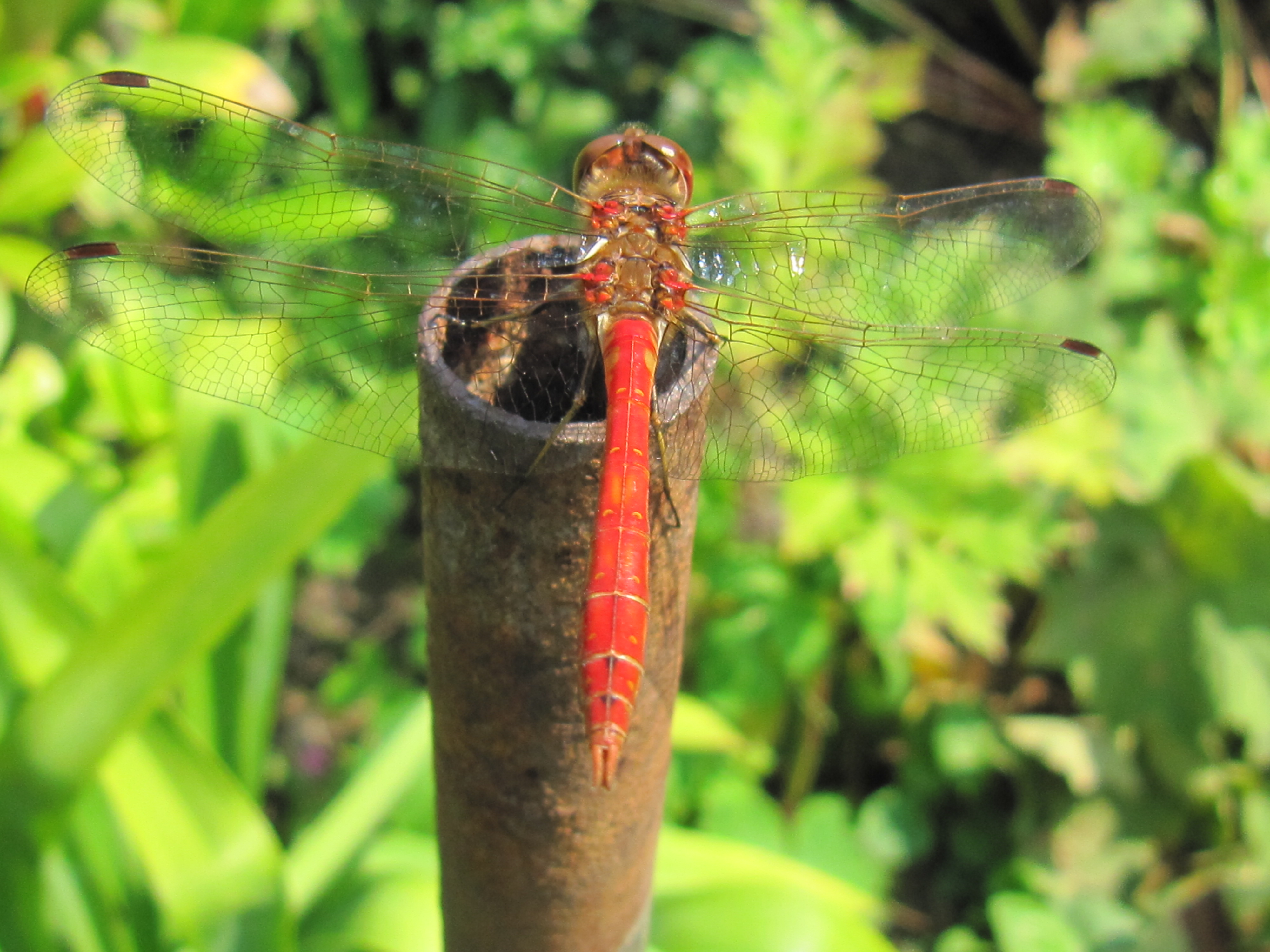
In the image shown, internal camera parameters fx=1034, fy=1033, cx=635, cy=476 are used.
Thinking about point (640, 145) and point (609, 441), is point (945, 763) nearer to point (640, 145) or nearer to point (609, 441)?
point (640, 145)

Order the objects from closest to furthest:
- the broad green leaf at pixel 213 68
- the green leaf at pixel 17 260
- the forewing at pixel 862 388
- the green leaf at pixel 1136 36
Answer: the forewing at pixel 862 388, the green leaf at pixel 17 260, the broad green leaf at pixel 213 68, the green leaf at pixel 1136 36

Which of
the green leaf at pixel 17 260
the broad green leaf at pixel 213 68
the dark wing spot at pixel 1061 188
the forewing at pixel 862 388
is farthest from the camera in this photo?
the broad green leaf at pixel 213 68

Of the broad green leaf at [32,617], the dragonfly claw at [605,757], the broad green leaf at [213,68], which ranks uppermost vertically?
the broad green leaf at [213,68]

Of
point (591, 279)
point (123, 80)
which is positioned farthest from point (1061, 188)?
point (123, 80)

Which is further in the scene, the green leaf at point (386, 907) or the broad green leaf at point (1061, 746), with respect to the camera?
the broad green leaf at point (1061, 746)

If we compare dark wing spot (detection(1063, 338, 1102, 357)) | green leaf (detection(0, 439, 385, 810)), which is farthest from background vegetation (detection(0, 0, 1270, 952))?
dark wing spot (detection(1063, 338, 1102, 357))

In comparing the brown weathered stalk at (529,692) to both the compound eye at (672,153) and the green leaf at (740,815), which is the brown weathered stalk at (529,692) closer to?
the compound eye at (672,153)

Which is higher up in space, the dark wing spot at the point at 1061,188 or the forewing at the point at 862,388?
the dark wing spot at the point at 1061,188

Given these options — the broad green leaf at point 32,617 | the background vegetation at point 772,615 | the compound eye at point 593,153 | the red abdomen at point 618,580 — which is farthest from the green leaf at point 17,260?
the red abdomen at point 618,580

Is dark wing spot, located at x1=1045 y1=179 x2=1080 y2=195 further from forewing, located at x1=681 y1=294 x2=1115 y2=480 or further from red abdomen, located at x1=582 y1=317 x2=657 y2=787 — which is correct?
red abdomen, located at x1=582 y1=317 x2=657 y2=787
